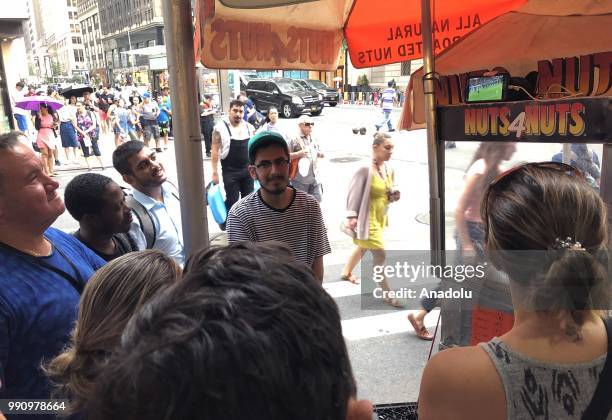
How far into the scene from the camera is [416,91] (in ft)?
10.2

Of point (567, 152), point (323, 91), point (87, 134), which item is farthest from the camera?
point (323, 91)

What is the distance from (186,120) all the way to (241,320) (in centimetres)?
173

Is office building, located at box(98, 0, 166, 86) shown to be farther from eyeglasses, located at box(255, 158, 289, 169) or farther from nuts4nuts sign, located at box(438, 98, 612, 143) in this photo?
Answer: nuts4nuts sign, located at box(438, 98, 612, 143)

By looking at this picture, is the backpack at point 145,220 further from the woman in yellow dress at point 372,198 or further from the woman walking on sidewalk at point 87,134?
the woman walking on sidewalk at point 87,134

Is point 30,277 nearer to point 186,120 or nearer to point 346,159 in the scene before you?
point 186,120

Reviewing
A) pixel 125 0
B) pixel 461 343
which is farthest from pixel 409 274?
pixel 125 0

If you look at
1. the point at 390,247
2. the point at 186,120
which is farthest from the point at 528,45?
the point at 390,247

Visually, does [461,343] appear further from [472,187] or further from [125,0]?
[125,0]

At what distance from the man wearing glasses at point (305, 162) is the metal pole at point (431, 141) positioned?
3297mm

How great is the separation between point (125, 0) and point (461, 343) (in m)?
76.6

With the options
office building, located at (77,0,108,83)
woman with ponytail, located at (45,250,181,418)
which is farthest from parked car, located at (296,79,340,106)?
office building, located at (77,0,108,83)

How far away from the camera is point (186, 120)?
2.18 metres

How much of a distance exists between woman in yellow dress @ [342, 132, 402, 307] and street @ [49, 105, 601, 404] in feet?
0.51

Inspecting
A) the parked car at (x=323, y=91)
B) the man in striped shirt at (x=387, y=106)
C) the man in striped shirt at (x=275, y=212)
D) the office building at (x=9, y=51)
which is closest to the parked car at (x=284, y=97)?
the parked car at (x=323, y=91)
